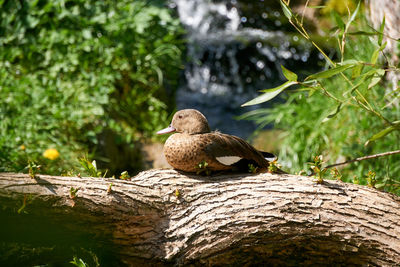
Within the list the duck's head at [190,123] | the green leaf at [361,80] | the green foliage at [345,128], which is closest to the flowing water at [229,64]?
the green foliage at [345,128]

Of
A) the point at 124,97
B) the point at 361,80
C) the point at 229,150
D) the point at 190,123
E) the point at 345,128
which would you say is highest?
the point at 361,80

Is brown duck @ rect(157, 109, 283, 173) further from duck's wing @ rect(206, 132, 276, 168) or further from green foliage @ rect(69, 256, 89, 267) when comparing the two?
green foliage @ rect(69, 256, 89, 267)

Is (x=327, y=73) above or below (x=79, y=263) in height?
above

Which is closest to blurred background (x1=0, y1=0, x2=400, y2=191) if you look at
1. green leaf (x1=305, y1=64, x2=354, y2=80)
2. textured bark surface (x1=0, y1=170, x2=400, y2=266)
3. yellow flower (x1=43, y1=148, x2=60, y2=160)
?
yellow flower (x1=43, y1=148, x2=60, y2=160)

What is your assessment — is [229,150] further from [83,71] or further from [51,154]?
[83,71]

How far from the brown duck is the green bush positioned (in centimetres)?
145

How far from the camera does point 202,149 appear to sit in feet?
6.68

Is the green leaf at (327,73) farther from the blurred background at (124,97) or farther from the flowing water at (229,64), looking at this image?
the flowing water at (229,64)

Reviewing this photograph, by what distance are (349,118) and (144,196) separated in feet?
7.98

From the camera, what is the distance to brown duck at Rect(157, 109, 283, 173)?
205cm

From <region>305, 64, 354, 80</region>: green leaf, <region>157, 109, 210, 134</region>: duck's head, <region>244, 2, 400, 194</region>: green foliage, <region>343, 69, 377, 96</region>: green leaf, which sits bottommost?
<region>244, 2, 400, 194</region>: green foliage

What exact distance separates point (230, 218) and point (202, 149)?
364 mm

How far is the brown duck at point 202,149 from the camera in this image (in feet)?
6.72

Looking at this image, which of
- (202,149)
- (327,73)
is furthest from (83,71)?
(327,73)
